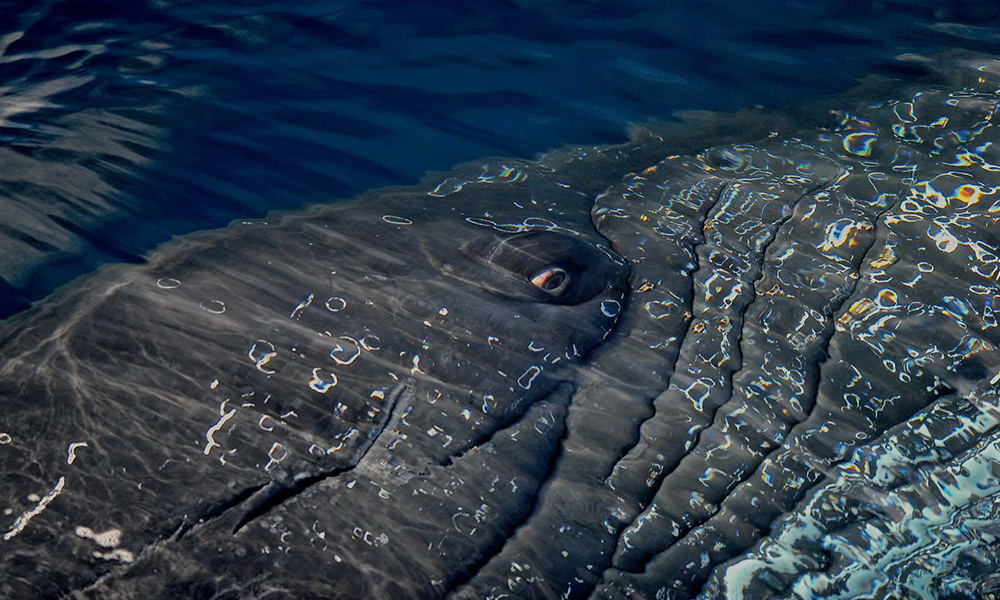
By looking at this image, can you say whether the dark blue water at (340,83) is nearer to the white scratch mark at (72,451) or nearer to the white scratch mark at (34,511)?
the white scratch mark at (72,451)

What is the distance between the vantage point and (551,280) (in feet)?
13.0

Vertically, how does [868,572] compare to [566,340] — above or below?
below

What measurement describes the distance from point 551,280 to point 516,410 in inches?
36.5

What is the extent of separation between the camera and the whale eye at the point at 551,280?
3.94 meters

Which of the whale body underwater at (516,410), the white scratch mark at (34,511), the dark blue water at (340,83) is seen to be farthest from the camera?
the dark blue water at (340,83)

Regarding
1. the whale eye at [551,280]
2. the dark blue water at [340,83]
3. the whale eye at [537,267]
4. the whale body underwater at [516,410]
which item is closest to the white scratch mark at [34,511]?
the whale body underwater at [516,410]

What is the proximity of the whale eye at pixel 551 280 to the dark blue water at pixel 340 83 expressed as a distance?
3.09 m

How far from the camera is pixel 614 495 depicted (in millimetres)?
3049

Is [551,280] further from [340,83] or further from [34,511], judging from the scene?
[340,83]

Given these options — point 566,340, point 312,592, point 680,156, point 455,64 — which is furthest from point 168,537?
point 455,64

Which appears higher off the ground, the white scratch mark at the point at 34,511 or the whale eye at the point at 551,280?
the whale eye at the point at 551,280

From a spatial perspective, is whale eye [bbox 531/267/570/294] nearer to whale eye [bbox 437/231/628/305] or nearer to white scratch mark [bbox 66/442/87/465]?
whale eye [bbox 437/231/628/305]

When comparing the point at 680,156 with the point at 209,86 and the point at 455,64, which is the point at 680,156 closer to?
the point at 455,64

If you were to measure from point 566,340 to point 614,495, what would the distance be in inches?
33.0
